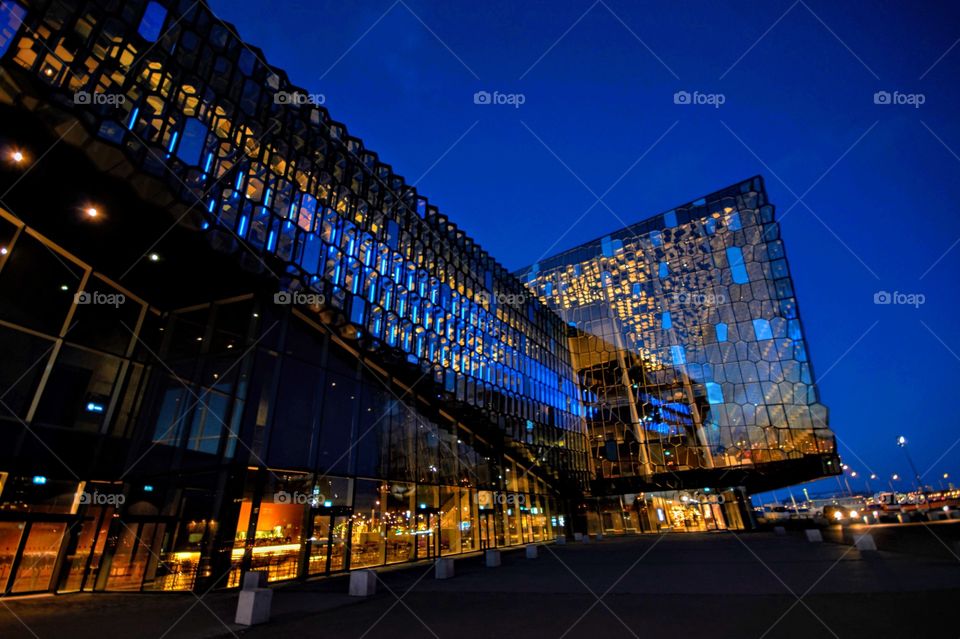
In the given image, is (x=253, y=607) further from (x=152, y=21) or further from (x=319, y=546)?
(x=152, y=21)

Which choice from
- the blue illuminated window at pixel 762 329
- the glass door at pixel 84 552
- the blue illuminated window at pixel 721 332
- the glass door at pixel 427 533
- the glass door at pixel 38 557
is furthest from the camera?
the blue illuminated window at pixel 721 332

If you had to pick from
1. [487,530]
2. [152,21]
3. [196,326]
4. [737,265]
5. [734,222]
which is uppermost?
[734,222]

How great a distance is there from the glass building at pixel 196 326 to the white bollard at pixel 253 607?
5474 millimetres

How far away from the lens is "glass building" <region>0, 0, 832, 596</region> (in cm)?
1158

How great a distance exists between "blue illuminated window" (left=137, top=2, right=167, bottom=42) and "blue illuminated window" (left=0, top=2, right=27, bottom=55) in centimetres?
246

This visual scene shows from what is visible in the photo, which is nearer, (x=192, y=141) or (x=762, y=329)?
(x=192, y=141)

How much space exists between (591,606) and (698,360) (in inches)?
1331

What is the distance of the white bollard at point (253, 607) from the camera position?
8.36 meters

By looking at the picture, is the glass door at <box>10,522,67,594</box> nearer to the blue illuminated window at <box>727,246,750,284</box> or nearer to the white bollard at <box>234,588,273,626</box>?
the white bollard at <box>234,588,273,626</box>

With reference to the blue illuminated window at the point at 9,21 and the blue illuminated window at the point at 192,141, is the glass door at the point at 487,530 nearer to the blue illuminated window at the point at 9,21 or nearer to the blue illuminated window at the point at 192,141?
the blue illuminated window at the point at 192,141

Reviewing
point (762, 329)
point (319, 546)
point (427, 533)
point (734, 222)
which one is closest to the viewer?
point (319, 546)

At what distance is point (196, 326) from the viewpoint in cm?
1695

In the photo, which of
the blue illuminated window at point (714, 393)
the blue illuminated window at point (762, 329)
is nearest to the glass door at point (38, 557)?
the blue illuminated window at point (714, 393)

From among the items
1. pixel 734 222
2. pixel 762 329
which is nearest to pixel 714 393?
pixel 762 329
